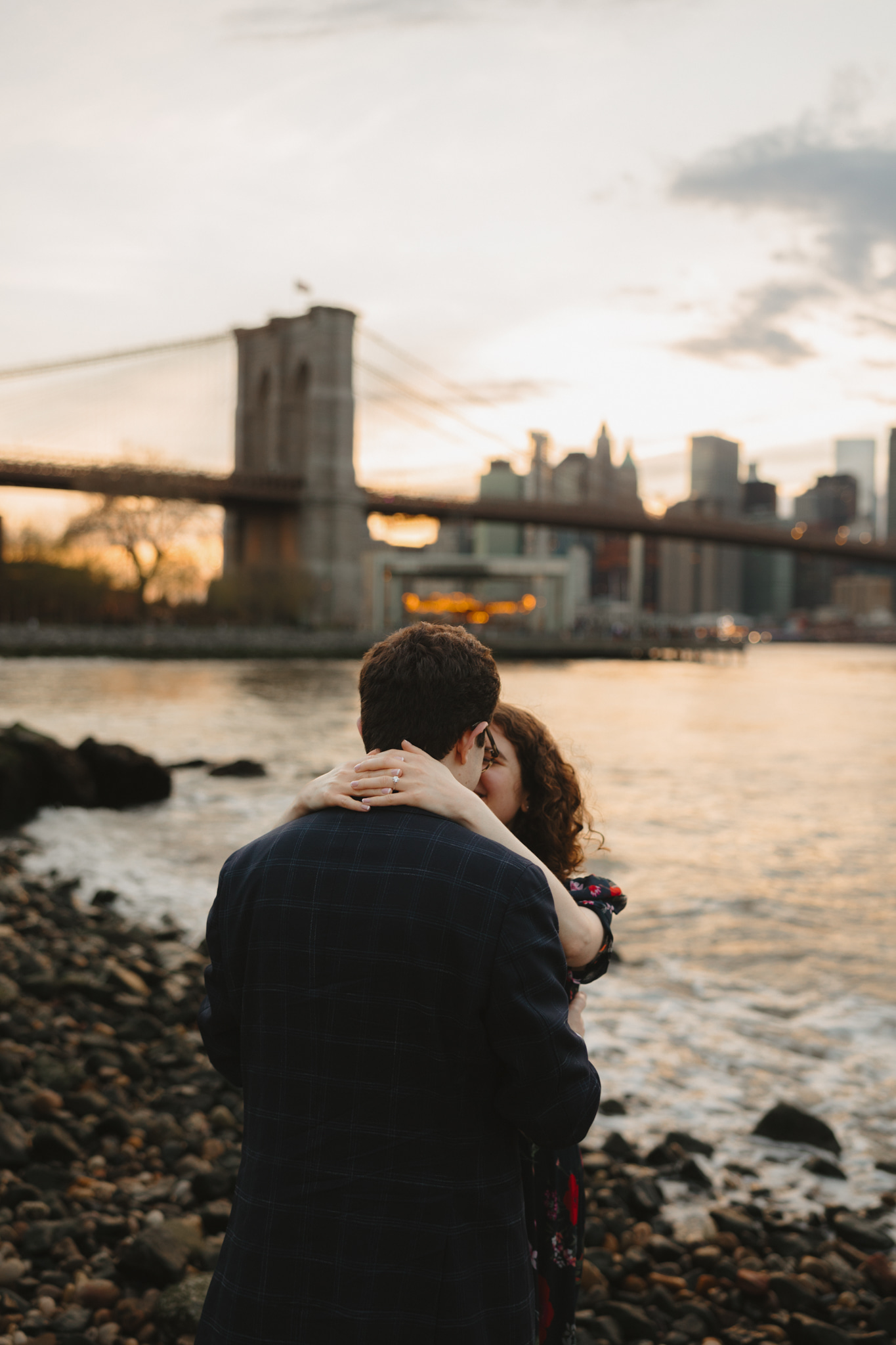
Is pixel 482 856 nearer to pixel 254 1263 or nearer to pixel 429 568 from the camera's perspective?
pixel 254 1263

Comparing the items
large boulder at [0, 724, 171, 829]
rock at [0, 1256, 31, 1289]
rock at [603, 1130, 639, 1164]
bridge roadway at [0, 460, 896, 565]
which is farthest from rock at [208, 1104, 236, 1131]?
bridge roadway at [0, 460, 896, 565]

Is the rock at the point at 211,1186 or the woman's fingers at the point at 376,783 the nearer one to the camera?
the woman's fingers at the point at 376,783

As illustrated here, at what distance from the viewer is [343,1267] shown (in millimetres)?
1294

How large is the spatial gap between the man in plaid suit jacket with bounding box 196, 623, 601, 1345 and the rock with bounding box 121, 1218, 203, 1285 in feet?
5.60

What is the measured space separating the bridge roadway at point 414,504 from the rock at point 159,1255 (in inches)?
1637

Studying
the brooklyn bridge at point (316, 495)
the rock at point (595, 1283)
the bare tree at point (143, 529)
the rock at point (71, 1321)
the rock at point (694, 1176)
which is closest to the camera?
the rock at point (71, 1321)

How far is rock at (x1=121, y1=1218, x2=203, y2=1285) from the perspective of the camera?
113 inches

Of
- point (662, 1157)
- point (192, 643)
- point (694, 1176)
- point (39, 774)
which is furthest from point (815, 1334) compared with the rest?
point (192, 643)

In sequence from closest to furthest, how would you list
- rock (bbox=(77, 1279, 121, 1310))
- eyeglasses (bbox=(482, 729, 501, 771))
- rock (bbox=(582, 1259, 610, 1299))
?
eyeglasses (bbox=(482, 729, 501, 771)) < rock (bbox=(77, 1279, 121, 1310)) < rock (bbox=(582, 1259, 610, 1299))

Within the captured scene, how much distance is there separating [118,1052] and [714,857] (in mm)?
7107

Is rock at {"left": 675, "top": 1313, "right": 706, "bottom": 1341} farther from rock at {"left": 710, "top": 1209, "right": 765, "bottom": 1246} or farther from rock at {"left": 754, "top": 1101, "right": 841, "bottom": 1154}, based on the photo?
rock at {"left": 754, "top": 1101, "right": 841, "bottom": 1154}

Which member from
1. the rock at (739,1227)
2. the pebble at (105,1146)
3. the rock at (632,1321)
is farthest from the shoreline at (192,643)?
the rock at (632,1321)

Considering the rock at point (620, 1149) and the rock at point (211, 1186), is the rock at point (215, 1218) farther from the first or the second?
the rock at point (620, 1149)

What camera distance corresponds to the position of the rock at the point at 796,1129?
13.5 ft
